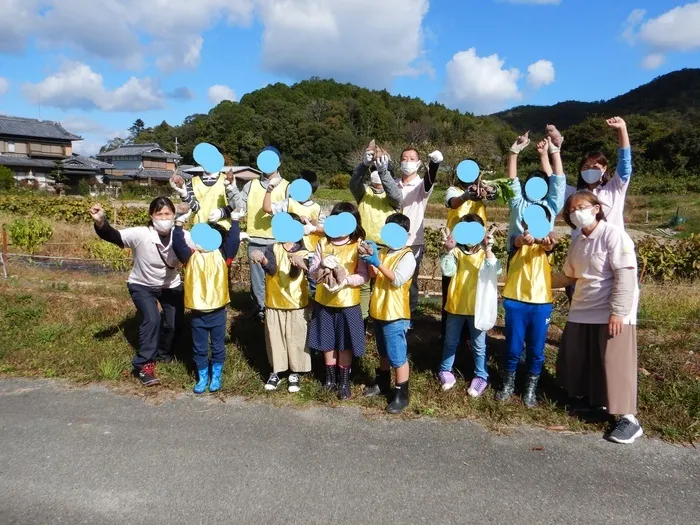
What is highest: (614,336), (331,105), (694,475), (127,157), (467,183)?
(331,105)

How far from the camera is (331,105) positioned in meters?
64.7

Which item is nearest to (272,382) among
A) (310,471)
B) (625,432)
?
(310,471)

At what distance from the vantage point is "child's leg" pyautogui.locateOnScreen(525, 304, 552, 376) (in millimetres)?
3604

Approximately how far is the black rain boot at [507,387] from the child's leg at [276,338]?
1827 mm

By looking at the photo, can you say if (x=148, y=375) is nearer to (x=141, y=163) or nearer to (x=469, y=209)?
(x=469, y=209)

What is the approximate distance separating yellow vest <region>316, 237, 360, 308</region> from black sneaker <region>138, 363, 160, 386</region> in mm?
1772

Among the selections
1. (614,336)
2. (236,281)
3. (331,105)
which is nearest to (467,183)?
(614,336)

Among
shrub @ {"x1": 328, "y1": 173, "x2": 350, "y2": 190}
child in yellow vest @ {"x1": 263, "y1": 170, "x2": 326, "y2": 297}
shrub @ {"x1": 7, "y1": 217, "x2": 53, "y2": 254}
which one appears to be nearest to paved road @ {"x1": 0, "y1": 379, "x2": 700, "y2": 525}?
child in yellow vest @ {"x1": 263, "y1": 170, "x2": 326, "y2": 297}

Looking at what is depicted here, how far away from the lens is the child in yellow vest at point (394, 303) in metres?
3.54

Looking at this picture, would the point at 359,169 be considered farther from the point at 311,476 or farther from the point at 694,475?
the point at 694,475

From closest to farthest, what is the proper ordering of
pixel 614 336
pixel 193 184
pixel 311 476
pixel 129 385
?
pixel 311 476 → pixel 614 336 → pixel 129 385 → pixel 193 184

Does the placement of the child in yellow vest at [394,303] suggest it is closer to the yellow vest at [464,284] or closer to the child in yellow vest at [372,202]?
the yellow vest at [464,284]

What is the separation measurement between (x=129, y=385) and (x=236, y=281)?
3.12 meters

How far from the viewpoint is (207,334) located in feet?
13.4
